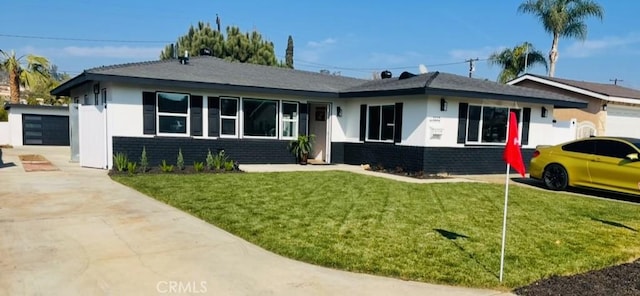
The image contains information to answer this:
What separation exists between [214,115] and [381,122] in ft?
18.4

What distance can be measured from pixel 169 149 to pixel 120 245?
8645 millimetres

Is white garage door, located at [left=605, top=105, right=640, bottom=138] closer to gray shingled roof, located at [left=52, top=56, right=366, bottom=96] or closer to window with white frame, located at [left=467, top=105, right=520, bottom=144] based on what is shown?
window with white frame, located at [left=467, top=105, right=520, bottom=144]

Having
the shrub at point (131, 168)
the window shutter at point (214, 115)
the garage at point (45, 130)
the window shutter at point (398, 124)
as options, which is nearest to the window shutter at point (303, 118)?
the window shutter at point (214, 115)

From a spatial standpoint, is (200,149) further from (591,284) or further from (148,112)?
(591,284)

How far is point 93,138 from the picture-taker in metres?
13.0

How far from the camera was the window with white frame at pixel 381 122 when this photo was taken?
48.0ft

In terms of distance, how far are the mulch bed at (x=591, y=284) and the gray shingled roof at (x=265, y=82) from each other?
844 centimetres

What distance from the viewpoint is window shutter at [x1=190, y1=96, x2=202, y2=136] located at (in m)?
13.7

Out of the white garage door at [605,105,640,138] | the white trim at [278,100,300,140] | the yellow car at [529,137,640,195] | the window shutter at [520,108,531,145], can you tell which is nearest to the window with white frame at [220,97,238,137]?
the white trim at [278,100,300,140]

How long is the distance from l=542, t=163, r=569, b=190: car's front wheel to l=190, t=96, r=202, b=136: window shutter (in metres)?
10.1

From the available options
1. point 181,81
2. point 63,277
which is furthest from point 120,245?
point 181,81

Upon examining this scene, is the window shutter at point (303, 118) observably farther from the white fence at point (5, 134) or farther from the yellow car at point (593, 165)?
the white fence at point (5, 134)

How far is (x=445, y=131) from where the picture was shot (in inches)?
535

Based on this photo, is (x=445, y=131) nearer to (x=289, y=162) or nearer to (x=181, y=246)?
(x=289, y=162)
